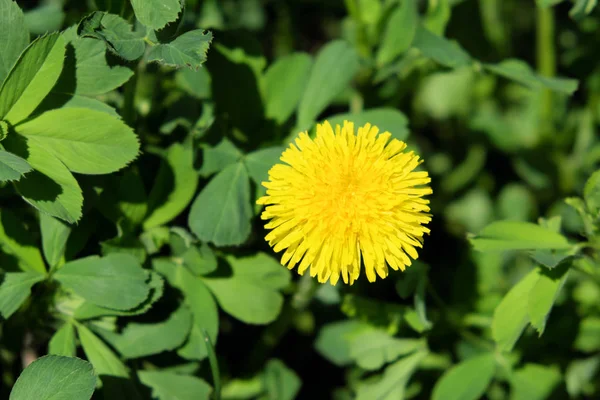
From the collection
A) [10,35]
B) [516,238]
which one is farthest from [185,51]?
[516,238]

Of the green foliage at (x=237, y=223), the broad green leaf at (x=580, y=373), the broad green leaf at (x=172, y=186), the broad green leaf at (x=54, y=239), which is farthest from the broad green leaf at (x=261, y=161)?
the broad green leaf at (x=580, y=373)

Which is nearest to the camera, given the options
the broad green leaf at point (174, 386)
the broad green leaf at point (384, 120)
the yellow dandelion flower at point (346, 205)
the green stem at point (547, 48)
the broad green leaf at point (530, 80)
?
the yellow dandelion flower at point (346, 205)

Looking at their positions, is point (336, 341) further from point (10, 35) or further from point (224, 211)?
point (10, 35)

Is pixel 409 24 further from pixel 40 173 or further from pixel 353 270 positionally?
pixel 40 173

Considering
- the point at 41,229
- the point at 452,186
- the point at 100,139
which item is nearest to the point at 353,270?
the point at 100,139

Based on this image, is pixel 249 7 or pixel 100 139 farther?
pixel 249 7

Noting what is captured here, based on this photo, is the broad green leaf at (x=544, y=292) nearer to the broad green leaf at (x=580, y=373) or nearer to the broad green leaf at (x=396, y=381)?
the broad green leaf at (x=396, y=381)

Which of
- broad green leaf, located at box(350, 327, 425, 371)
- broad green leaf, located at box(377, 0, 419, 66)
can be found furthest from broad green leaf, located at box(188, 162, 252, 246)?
broad green leaf, located at box(377, 0, 419, 66)
